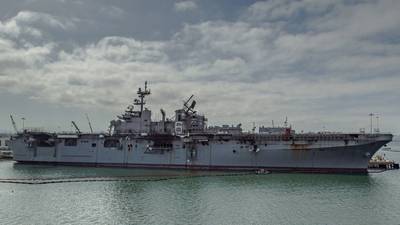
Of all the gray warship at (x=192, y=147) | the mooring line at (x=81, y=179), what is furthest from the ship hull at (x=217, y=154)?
the mooring line at (x=81, y=179)

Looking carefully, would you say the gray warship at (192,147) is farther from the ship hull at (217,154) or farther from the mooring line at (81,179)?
the mooring line at (81,179)

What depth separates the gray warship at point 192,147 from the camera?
41188mm

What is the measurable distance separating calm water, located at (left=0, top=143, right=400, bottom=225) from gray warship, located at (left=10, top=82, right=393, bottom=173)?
Answer: 3616 millimetres

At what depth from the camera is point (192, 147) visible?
45906 mm

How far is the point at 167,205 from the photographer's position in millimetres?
25469

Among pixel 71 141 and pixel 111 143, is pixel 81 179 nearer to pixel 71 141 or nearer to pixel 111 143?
pixel 111 143

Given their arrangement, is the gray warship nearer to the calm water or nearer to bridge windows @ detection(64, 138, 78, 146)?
bridge windows @ detection(64, 138, 78, 146)

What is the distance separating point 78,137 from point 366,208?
3821 centimetres

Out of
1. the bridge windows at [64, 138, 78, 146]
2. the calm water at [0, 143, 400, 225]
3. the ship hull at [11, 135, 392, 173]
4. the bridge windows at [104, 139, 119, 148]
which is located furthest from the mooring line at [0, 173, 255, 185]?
the bridge windows at [64, 138, 78, 146]

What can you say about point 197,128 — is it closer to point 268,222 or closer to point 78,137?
point 78,137

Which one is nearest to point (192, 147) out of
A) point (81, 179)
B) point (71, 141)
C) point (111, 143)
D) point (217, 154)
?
point (217, 154)

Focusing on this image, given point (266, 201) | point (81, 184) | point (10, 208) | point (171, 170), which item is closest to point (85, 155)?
point (171, 170)

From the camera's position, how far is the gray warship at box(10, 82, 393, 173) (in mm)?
41188

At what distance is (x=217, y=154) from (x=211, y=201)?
18.0 meters
